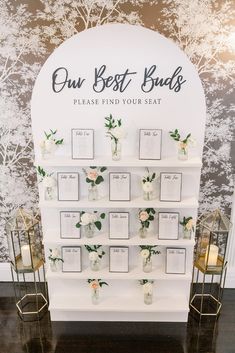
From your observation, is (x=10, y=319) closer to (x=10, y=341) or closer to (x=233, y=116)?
(x=10, y=341)

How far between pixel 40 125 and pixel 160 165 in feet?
3.32

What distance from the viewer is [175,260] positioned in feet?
12.1

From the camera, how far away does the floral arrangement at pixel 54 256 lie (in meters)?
3.64

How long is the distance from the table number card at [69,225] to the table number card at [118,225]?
28 cm

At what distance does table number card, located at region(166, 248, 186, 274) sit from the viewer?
3662mm

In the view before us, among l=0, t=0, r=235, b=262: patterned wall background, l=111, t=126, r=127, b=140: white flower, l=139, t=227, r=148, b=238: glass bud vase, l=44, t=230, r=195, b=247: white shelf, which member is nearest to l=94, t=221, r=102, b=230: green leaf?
l=44, t=230, r=195, b=247: white shelf

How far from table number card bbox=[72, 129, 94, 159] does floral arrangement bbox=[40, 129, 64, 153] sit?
12cm

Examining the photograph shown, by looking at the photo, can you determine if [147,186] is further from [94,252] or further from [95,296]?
[95,296]

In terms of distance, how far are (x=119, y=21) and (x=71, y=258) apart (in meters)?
2.09

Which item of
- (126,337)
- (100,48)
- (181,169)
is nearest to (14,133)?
(100,48)

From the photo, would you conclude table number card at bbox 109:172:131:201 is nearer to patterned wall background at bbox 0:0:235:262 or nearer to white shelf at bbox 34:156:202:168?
white shelf at bbox 34:156:202:168

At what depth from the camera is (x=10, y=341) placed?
3.72 m

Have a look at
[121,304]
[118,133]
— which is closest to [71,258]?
[121,304]

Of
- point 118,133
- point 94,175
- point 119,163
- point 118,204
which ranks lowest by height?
point 118,204
